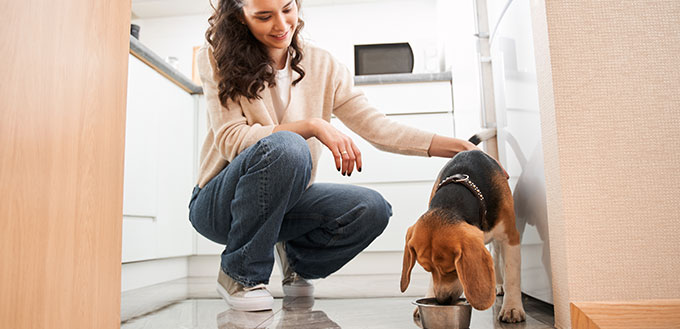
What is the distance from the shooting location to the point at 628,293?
1.05 metres

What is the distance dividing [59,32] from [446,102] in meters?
2.46

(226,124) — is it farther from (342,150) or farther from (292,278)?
(292,278)

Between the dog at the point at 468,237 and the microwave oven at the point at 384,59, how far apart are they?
201 cm

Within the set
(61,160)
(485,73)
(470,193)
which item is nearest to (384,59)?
(485,73)

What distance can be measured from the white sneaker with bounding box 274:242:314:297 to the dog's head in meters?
0.76

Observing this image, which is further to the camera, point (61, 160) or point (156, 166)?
point (156, 166)

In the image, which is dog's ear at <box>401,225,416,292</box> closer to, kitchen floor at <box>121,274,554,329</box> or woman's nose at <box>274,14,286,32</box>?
kitchen floor at <box>121,274,554,329</box>

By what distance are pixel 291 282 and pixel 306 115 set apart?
24.6 inches

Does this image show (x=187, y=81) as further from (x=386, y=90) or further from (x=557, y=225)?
(x=557, y=225)

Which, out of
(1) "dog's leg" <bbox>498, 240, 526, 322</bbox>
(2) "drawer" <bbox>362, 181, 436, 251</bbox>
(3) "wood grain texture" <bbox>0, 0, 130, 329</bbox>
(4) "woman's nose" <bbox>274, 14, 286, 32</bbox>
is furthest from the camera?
(2) "drawer" <bbox>362, 181, 436, 251</bbox>

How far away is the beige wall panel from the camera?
1.05 m

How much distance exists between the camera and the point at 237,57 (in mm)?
1634

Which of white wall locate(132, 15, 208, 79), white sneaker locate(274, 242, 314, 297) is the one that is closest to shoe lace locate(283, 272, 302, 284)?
white sneaker locate(274, 242, 314, 297)

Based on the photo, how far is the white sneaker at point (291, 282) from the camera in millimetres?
1856
